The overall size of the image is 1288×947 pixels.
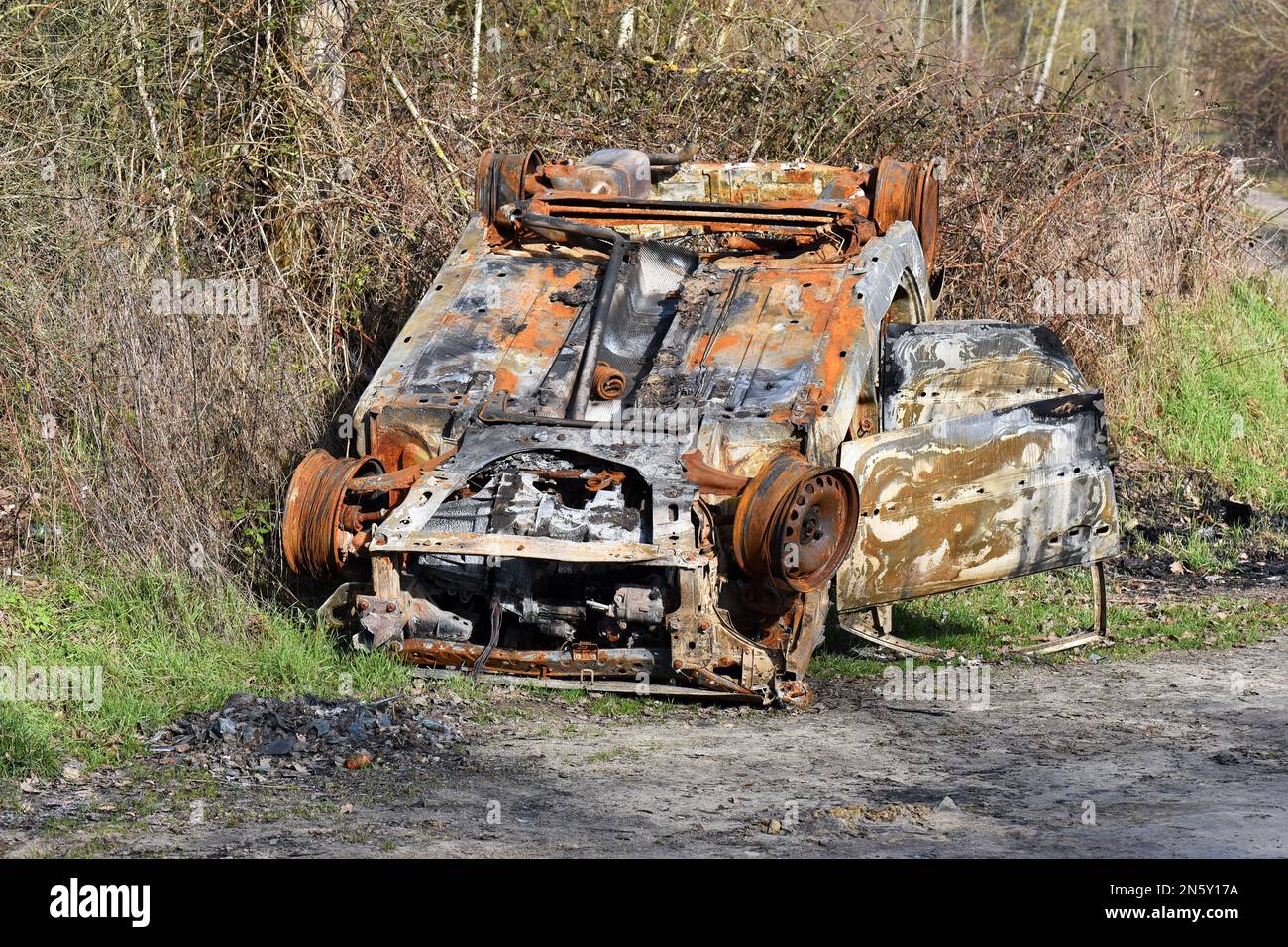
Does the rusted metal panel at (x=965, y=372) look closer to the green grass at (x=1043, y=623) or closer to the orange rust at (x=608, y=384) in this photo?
the green grass at (x=1043, y=623)

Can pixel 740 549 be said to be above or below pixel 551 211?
below

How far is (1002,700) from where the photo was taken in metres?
6.55

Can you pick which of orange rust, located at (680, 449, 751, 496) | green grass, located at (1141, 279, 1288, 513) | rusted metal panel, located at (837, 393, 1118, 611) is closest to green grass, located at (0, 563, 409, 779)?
orange rust, located at (680, 449, 751, 496)

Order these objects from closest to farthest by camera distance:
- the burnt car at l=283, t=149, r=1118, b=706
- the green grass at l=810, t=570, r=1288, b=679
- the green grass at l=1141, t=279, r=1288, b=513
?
the burnt car at l=283, t=149, r=1118, b=706, the green grass at l=810, t=570, r=1288, b=679, the green grass at l=1141, t=279, r=1288, b=513

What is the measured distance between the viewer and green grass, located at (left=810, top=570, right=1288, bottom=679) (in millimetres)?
7367

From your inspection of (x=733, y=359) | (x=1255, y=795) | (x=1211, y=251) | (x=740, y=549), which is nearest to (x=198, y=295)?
(x=733, y=359)

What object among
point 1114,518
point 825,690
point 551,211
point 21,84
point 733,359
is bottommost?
point 825,690

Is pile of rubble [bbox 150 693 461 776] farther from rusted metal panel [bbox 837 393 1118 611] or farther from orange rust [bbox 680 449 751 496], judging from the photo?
rusted metal panel [bbox 837 393 1118 611]

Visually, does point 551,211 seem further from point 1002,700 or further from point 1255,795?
point 1255,795

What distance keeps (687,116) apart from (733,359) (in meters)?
4.98

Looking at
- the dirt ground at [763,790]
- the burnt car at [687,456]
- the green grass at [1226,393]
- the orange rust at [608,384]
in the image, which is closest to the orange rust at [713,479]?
the burnt car at [687,456]

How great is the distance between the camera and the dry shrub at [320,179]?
7.46m

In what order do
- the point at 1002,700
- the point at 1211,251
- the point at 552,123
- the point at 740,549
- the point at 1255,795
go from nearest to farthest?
the point at 1255,795 < the point at 740,549 < the point at 1002,700 < the point at 552,123 < the point at 1211,251

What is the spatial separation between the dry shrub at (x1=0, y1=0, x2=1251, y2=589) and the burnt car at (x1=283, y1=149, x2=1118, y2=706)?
1.11 meters
